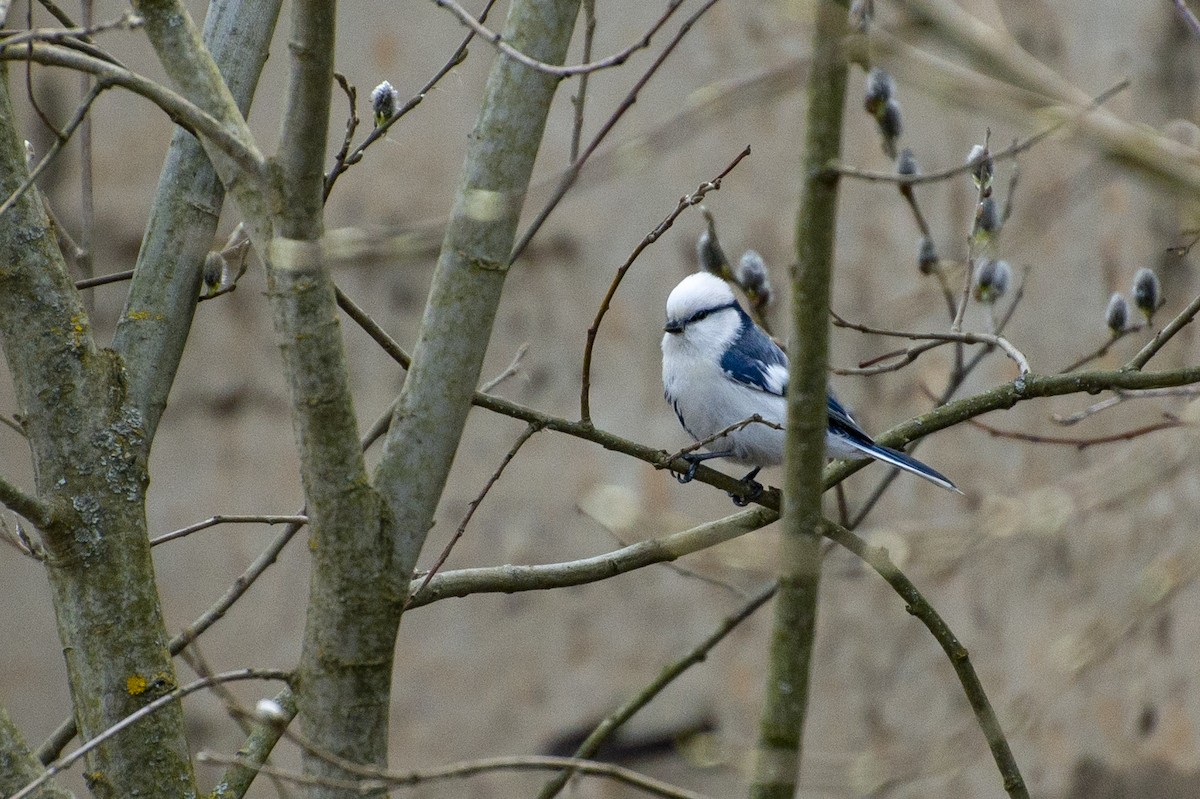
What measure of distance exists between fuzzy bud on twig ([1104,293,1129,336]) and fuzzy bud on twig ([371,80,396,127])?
1.21 m

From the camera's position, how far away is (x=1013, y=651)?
3.53 m

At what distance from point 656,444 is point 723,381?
0.98m

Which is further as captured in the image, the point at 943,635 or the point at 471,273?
the point at 943,635

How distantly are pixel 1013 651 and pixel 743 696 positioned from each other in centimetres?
80

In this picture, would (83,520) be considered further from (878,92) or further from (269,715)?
(878,92)

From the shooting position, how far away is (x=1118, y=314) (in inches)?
82.0

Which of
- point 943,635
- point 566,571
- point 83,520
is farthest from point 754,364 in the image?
point 83,520

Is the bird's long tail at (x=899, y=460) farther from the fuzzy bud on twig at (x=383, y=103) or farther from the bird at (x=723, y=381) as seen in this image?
the fuzzy bud on twig at (x=383, y=103)

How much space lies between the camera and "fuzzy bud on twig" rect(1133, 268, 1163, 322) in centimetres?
203

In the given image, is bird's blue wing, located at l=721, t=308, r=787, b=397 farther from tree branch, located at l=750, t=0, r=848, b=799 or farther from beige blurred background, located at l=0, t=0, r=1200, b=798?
tree branch, located at l=750, t=0, r=848, b=799

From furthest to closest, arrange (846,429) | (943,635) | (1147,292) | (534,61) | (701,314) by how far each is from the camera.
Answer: (701,314) < (846,429) < (1147,292) < (943,635) < (534,61)

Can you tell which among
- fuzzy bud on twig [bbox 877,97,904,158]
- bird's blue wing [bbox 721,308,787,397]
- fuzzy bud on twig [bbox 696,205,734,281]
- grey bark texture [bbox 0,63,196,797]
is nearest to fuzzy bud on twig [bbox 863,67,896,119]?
fuzzy bud on twig [bbox 877,97,904,158]

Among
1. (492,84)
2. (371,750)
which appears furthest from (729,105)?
(371,750)

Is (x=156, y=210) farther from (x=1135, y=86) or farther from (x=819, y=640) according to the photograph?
(x=1135, y=86)
